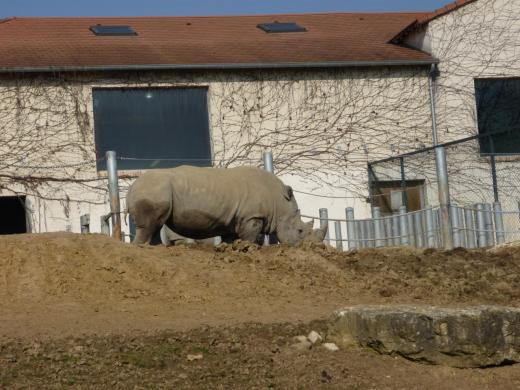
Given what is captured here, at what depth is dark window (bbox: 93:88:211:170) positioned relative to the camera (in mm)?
23703

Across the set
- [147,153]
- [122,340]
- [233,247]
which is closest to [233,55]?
[147,153]

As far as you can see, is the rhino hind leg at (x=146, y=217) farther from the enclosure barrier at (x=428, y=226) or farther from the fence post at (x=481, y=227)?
the fence post at (x=481, y=227)

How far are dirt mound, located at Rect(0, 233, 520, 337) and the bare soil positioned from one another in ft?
0.06

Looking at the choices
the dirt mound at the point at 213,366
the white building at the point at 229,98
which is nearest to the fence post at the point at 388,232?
the white building at the point at 229,98

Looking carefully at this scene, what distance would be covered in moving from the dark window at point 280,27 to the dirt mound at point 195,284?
13.9 metres

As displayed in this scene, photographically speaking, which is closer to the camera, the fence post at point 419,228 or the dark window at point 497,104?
the fence post at point 419,228

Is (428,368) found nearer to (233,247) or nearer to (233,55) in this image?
(233,247)

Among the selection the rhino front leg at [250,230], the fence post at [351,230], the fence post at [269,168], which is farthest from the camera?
the fence post at [351,230]

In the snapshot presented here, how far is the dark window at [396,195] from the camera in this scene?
2159 cm

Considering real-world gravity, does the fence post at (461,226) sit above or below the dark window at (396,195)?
below

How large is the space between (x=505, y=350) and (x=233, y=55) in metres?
16.1

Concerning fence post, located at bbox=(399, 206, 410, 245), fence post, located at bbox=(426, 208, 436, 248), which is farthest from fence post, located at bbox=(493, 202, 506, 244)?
fence post, located at bbox=(399, 206, 410, 245)

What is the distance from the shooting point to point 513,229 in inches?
791

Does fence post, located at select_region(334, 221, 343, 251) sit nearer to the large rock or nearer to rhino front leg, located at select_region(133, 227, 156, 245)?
rhino front leg, located at select_region(133, 227, 156, 245)
